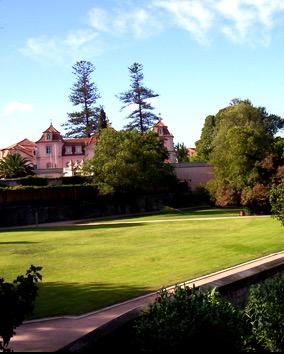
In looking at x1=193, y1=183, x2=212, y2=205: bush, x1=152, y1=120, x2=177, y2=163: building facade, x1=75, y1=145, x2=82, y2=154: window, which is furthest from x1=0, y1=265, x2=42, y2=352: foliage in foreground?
x1=152, y1=120, x2=177, y2=163: building facade

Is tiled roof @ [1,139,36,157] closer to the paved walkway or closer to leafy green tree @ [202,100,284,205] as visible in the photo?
leafy green tree @ [202,100,284,205]

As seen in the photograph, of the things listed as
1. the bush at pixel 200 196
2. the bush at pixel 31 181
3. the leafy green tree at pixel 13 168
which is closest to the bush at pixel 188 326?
the bush at pixel 31 181

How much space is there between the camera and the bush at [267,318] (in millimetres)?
7824

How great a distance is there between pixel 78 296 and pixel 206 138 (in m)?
66.9

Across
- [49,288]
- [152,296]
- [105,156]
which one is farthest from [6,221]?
[152,296]

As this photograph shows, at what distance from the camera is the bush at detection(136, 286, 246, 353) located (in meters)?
5.98

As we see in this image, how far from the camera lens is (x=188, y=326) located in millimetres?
6113

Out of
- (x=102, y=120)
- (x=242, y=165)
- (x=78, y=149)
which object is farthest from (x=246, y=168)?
(x=78, y=149)

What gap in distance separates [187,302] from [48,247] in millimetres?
17578

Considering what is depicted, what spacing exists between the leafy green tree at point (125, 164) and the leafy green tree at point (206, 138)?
26081mm

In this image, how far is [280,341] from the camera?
7.77 metres

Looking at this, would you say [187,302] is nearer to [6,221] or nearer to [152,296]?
[152,296]

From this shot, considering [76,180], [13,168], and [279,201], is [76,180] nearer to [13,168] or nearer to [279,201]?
[13,168]

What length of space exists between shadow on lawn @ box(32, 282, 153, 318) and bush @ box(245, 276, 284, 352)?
14.4 ft
